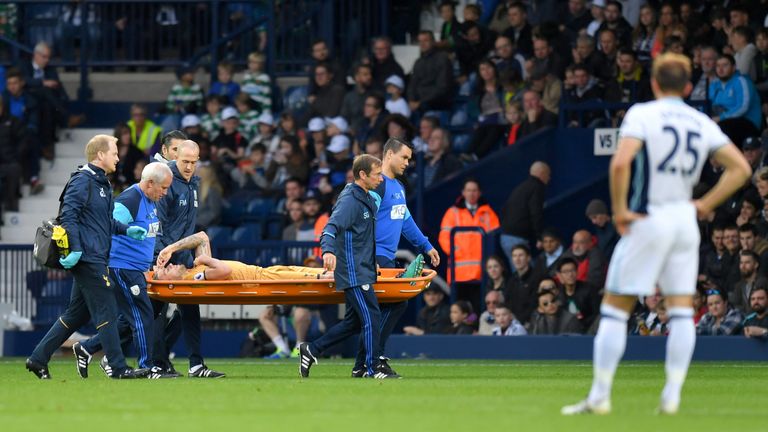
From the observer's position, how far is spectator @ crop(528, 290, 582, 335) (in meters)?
20.0

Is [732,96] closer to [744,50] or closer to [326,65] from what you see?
[744,50]

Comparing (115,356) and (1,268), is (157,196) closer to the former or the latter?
(115,356)

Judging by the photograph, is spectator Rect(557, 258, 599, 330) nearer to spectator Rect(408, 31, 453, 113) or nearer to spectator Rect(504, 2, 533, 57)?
spectator Rect(408, 31, 453, 113)

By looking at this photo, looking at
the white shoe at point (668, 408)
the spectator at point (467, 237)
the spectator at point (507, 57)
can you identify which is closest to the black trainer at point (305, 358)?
the white shoe at point (668, 408)

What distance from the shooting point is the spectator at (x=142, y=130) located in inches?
977

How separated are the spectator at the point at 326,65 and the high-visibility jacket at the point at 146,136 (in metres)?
2.39

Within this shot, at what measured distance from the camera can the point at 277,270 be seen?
15477 millimetres

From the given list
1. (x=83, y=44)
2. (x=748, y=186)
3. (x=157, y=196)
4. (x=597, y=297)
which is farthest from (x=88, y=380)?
(x=83, y=44)

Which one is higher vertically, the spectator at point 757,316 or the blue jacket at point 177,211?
the blue jacket at point 177,211

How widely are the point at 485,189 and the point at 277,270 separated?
7674mm

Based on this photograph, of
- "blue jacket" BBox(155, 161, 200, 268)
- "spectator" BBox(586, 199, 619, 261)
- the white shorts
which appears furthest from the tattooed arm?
"spectator" BBox(586, 199, 619, 261)

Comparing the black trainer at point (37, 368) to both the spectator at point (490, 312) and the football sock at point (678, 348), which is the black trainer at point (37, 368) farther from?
the spectator at point (490, 312)

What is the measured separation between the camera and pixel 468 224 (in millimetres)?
21375

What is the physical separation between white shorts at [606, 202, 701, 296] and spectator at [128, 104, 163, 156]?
1563 cm
